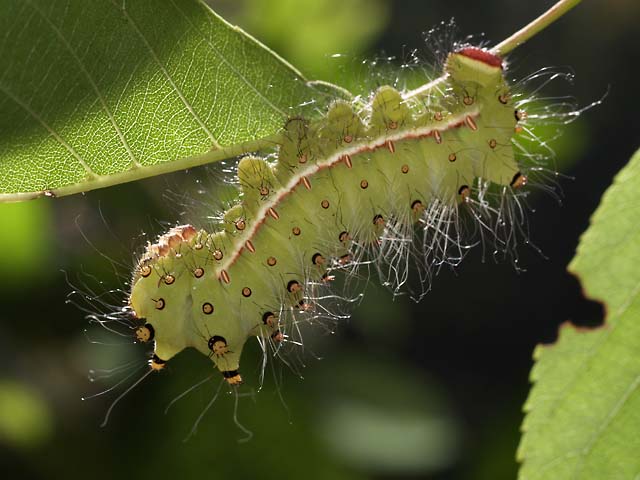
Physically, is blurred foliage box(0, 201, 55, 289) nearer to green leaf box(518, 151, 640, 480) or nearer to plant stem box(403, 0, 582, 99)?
plant stem box(403, 0, 582, 99)

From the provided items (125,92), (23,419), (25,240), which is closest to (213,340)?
(125,92)

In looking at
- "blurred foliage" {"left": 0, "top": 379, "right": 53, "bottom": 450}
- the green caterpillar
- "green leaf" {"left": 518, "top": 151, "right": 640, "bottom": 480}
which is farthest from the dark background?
"green leaf" {"left": 518, "top": 151, "right": 640, "bottom": 480}

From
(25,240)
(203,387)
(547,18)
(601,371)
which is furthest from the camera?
(203,387)

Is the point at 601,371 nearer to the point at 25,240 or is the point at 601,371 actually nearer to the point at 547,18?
the point at 547,18

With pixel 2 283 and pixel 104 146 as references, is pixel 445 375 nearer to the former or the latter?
pixel 2 283

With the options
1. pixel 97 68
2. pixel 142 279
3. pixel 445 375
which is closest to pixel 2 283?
pixel 142 279
